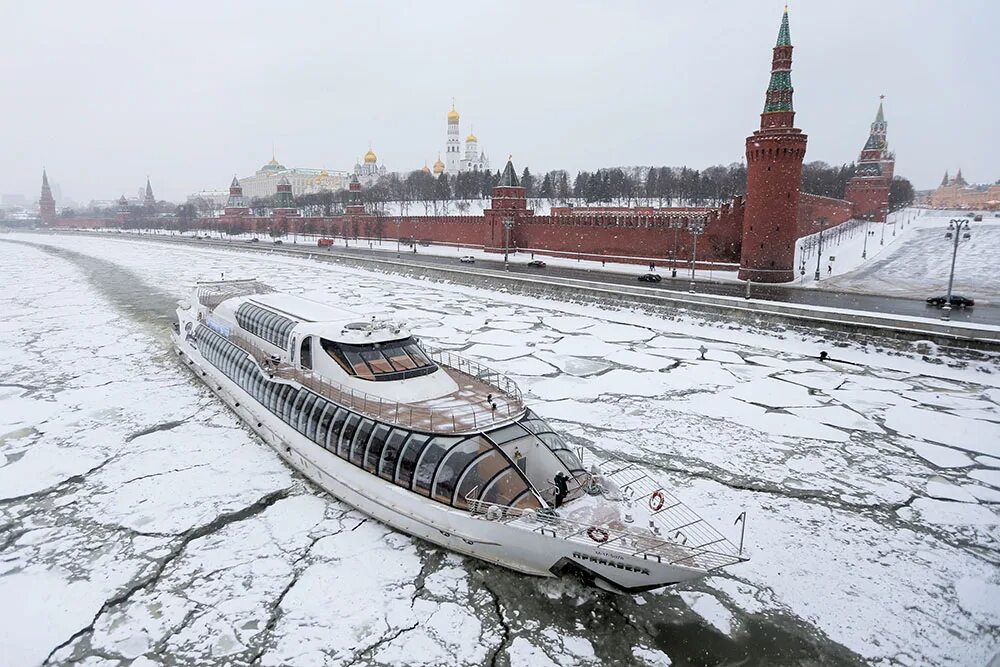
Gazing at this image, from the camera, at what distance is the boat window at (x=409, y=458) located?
8.82m

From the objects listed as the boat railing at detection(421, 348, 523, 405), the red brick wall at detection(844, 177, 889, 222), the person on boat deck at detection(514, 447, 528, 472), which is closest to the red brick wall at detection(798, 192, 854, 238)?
the red brick wall at detection(844, 177, 889, 222)

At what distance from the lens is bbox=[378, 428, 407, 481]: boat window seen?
9094mm

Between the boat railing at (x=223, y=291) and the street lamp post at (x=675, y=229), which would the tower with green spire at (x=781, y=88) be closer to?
the street lamp post at (x=675, y=229)

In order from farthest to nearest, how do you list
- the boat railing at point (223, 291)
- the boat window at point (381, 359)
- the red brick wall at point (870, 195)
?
the red brick wall at point (870, 195)
the boat railing at point (223, 291)
the boat window at point (381, 359)

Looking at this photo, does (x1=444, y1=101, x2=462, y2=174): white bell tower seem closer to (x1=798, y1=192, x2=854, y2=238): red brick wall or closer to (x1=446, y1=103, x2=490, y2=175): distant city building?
(x1=446, y1=103, x2=490, y2=175): distant city building

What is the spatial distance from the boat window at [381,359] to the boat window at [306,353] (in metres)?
0.56

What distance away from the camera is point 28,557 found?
872 cm

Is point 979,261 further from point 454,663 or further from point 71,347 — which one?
point 71,347

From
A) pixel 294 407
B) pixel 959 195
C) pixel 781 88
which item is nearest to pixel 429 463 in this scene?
pixel 294 407

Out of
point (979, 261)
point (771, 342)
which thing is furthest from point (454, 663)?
point (979, 261)

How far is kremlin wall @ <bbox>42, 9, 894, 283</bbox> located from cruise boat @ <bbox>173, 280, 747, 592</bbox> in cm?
2573

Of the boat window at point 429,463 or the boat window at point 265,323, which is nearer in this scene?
the boat window at point 429,463

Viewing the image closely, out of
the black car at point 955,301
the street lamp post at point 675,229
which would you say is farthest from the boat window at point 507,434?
the street lamp post at point 675,229

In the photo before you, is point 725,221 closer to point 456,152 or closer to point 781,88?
point 781,88
